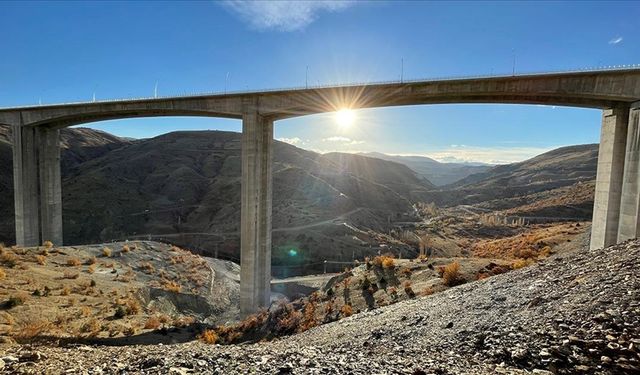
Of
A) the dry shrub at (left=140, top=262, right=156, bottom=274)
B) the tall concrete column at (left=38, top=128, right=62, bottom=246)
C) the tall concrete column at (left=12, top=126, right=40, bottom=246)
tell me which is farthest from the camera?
the tall concrete column at (left=38, top=128, right=62, bottom=246)

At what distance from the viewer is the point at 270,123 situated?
2298 cm

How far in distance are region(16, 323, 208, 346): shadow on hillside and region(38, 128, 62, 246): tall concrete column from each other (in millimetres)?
27577

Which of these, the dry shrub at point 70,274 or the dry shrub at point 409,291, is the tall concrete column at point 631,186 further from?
the dry shrub at point 70,274

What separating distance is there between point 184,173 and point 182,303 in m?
60.9

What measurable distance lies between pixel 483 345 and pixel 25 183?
41577 mm

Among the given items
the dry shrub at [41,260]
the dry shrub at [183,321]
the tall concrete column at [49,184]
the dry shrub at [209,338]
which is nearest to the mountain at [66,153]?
the tall concrete column at [49,184]

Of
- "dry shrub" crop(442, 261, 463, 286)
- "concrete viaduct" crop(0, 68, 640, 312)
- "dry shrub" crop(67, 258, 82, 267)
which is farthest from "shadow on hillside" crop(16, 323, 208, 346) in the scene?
"dry shrub" crop(442, 261, 463, 286)

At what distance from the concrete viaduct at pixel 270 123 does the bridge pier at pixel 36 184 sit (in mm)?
94

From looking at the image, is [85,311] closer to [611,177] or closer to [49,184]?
[611,177]

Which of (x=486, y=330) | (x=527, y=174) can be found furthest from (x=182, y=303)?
(x=527, y=174)

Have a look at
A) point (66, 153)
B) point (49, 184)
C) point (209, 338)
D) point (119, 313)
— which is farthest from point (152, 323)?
point (66, 153)

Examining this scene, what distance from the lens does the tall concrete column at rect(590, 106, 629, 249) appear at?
15648mm

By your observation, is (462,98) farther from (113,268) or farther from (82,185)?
(82,185)

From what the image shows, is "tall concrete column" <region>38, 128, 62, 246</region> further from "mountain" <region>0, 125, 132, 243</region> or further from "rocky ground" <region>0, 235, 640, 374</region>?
"rocky ground" <region>0, 235, 640, 374</region>
